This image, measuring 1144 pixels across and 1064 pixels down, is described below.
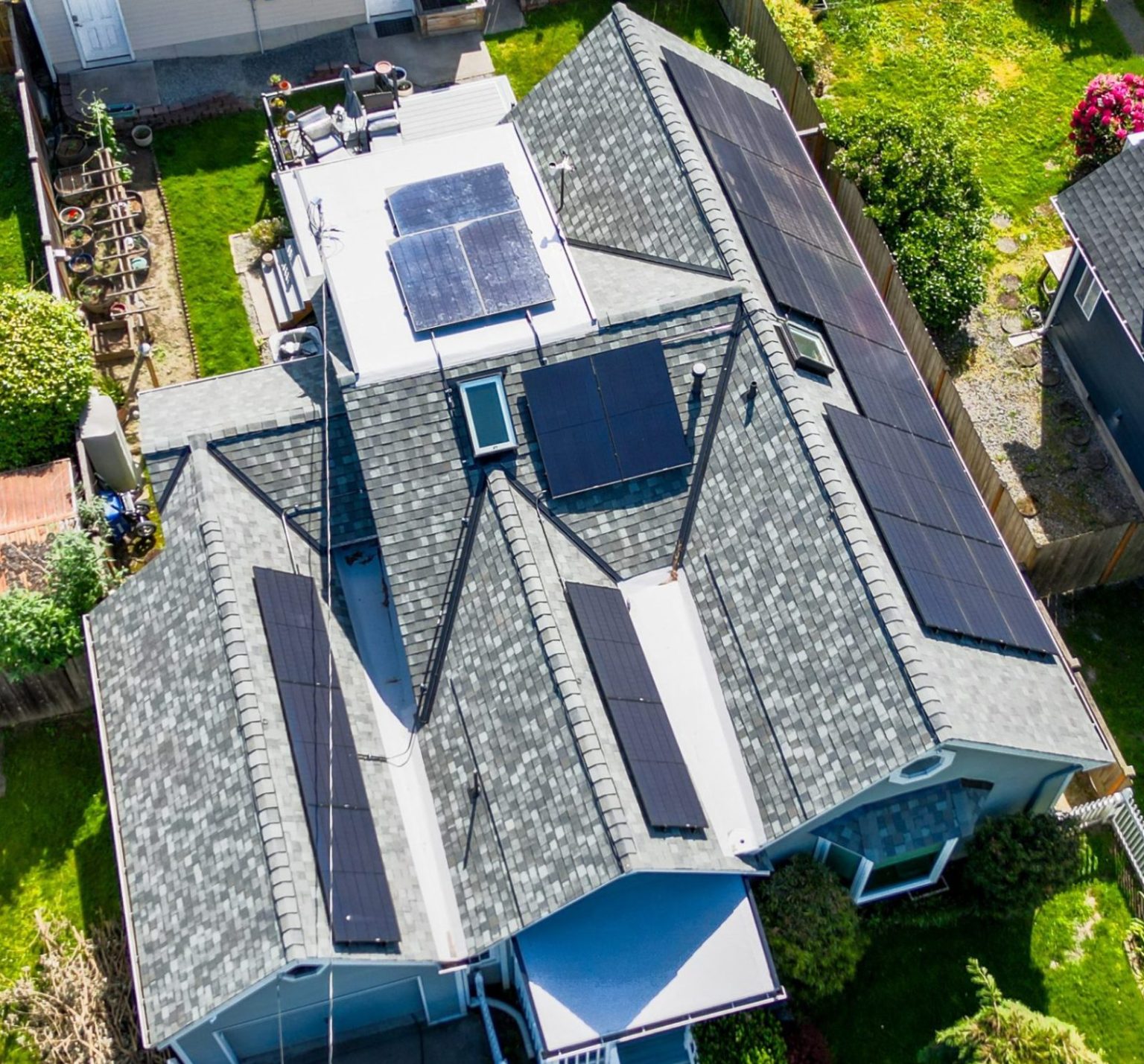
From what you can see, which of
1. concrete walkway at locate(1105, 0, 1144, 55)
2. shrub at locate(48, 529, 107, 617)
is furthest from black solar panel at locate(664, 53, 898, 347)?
concrete walkway at locate(1105, 0, 1144, 55)

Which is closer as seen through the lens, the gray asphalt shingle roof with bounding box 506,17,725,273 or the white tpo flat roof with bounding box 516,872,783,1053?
the white tpo flat roof with bounding box 516,872,783,1053

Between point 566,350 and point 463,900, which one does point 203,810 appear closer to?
point 463,900

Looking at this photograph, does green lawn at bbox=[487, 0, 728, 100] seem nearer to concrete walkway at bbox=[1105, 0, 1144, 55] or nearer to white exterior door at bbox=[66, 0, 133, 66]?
white exterior door at bbox=[66, 0, 133, 66]

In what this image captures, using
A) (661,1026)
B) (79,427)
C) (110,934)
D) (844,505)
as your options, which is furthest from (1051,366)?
(110,934)

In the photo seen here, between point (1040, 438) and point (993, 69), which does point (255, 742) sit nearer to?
point (1040, 438)

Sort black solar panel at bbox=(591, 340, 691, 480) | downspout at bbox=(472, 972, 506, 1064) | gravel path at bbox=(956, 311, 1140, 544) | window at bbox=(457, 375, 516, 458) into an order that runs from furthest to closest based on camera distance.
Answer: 1. gravel path at bbox=(956, 311, 1140, 544)
2. black solar panel at bbox=(591, 340, 691, 480)
3. window at bbox=(457, 375, 516, 458)
4. downspout at bbox=(472, 972, 506, 1064)

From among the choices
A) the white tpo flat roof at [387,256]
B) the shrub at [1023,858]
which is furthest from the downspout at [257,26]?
the shrub at [1023,858]

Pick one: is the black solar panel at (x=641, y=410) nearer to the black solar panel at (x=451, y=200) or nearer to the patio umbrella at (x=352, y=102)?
the black solar panel at (x=451, y=200)
